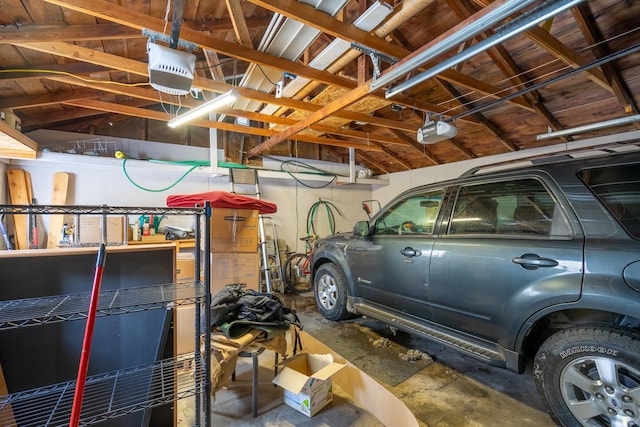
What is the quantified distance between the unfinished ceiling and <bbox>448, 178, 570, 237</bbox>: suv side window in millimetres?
967

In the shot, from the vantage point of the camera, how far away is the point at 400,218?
9.68 ft

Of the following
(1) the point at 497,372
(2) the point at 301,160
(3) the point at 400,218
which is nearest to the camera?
A: (1) the point at 497,372

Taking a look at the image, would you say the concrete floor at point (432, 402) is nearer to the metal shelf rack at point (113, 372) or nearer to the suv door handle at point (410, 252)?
the metal shelf rack at point (113, 372)

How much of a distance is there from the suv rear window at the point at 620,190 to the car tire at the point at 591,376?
0.58 m

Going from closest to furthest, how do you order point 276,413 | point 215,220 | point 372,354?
point 276,413 < point 372,354 < point 215,220

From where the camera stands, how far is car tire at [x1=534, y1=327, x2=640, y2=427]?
145 cm

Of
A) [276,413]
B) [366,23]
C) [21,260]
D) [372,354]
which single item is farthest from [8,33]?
[372,354]

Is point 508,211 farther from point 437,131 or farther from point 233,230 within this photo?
point 233,230

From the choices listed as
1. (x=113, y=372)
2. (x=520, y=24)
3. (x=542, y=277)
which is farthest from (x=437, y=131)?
(x=113, y=372)

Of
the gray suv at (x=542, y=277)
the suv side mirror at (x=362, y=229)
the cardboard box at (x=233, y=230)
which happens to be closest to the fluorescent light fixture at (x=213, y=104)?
the cardboard box at (x=233, y=230)

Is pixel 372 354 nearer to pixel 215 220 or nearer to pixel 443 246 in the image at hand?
pixel 443 246

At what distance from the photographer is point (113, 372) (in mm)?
1271

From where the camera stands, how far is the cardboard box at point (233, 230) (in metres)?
3.44

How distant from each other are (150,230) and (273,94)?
2796 millimetres
